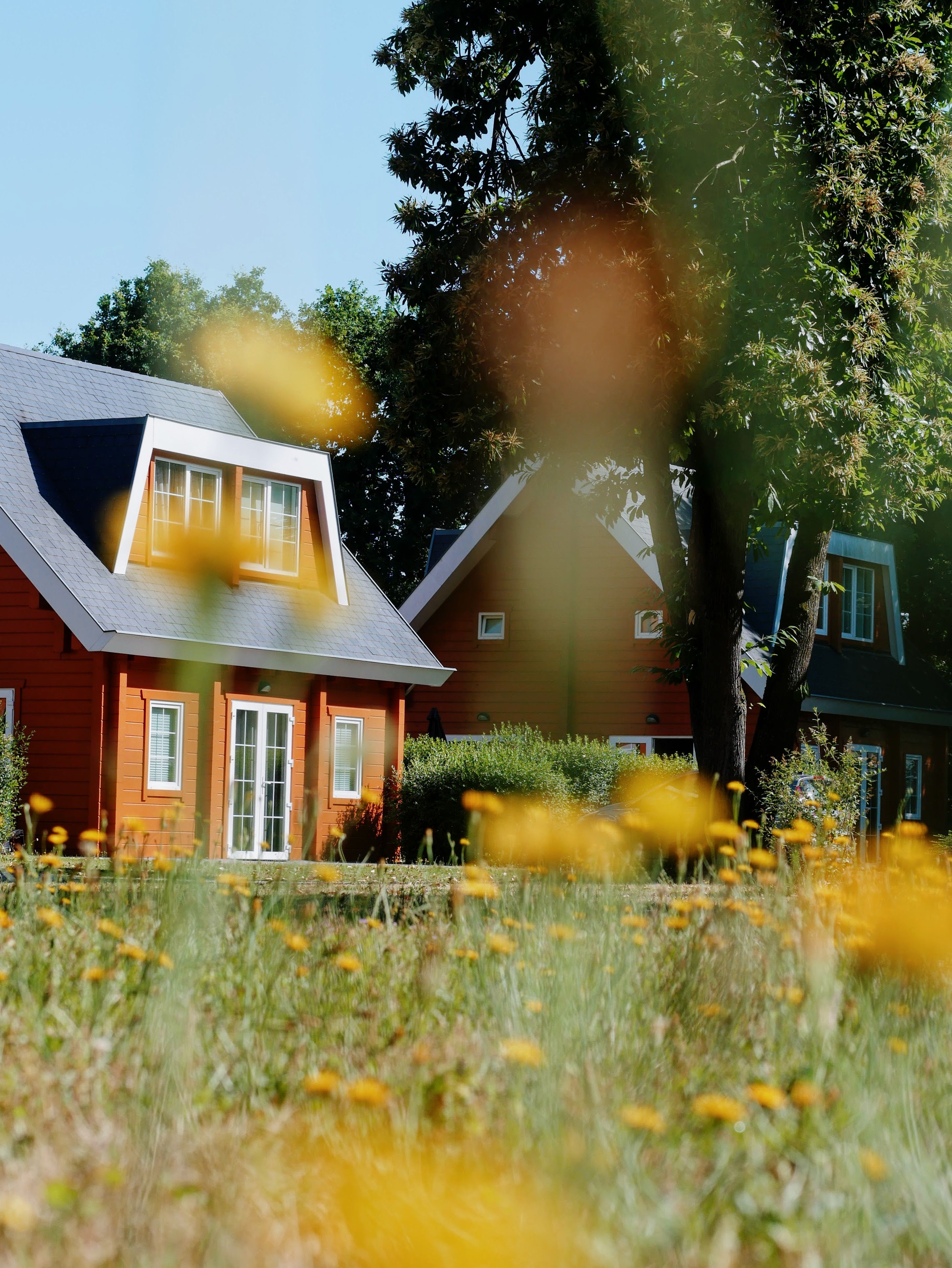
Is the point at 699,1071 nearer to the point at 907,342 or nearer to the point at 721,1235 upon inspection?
the point at 721,1235

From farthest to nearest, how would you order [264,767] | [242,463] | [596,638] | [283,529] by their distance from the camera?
1. [596,638]
2. [283,529]
3. [242,463]
4. [264,767]

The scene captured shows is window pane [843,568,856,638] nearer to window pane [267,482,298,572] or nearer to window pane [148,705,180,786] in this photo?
window pane [267,482,298,572]

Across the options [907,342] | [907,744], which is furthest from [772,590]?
[907,342]

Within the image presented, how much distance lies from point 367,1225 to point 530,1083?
89 centimetres

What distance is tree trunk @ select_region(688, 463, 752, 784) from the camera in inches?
663

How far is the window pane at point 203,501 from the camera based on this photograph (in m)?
21.8

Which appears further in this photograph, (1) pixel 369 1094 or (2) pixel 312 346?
(2) pixel 312 346

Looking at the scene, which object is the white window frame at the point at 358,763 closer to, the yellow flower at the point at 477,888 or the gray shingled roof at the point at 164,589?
the gray shingled roof at the point at 164,589

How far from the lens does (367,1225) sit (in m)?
3.30

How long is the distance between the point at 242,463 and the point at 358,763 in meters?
4.97

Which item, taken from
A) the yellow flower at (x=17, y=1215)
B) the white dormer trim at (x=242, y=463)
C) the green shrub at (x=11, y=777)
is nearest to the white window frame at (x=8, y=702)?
the green shrub at (x=11, y=777)

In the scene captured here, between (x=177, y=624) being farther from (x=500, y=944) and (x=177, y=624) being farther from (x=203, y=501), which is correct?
(x=500, y=944)

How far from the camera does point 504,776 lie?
68.9 feet

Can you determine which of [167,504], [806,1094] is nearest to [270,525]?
[167,504]
